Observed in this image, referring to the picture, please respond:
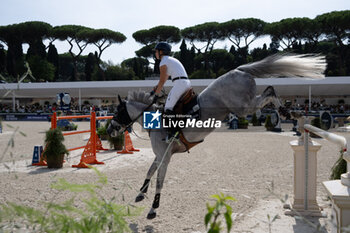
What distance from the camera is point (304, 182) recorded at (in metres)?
3.86

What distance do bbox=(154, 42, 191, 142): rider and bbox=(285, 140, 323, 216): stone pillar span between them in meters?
1.70

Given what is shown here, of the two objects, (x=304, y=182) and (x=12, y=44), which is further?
(x=12, y=44)

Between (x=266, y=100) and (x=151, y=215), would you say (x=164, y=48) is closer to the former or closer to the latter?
(x=266, y=100)

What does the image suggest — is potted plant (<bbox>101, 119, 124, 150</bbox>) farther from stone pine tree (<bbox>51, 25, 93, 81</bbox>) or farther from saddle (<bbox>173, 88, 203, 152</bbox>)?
stone pine tree (<bbox>51, 25, 93, 81</bbox>)

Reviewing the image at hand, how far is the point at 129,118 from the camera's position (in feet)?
14.2

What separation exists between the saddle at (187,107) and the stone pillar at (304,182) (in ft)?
4.76

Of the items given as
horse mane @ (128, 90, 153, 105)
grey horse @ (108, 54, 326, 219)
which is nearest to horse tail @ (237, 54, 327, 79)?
grey horse @ (108, 54, 326, 219)

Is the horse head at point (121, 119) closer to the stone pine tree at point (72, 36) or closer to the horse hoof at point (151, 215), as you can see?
the horse hoof at point (151, 215)

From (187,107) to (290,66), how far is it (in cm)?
131

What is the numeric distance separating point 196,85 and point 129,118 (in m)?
25.8

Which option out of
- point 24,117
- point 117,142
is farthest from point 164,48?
point 24,117

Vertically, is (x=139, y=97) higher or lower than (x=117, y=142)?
higher

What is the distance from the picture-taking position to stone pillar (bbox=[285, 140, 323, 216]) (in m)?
3.71

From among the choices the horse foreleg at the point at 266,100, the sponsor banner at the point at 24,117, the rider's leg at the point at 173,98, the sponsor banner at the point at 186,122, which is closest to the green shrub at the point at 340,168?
the horse foreleg at the point at 266,100
